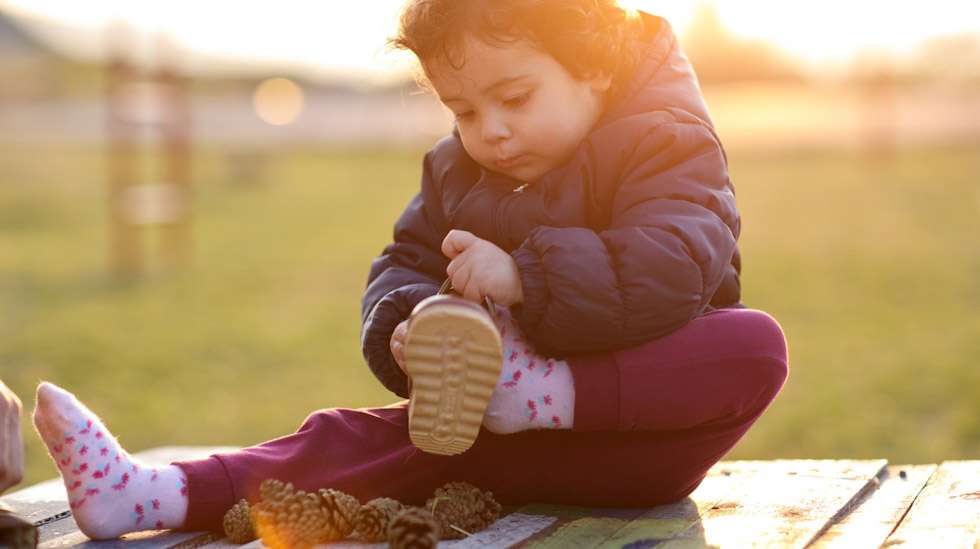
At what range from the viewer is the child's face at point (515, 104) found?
2.37 m

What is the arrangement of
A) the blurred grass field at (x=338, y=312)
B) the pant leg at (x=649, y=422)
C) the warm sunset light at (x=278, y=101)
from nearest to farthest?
the pant leg at (x=649, y=422) < the blurred grass field at (x=338, y=312) < the warm sunset light at (x=278, y=101)

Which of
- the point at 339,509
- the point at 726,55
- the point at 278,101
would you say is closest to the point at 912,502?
the point at 339,509

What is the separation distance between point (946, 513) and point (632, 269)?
2.37 feet

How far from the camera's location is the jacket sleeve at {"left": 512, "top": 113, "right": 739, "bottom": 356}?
7.14 feet

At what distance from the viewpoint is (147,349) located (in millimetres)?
6801

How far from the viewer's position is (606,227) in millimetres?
2445

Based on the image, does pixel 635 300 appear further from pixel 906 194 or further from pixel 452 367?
pixel 906 194

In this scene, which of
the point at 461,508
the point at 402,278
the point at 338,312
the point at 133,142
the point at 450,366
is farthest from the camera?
the point at 133,142

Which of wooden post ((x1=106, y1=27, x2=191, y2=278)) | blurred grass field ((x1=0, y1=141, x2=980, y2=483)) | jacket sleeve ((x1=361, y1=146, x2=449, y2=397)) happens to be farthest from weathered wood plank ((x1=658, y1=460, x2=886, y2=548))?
wooden post ((x1=106, y1=27, x2=191, y2=278))

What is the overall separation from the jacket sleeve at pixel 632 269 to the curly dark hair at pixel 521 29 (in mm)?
272

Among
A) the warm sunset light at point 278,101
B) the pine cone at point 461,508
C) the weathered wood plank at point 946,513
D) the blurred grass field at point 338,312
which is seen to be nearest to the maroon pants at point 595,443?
the pine cone at point 461,508

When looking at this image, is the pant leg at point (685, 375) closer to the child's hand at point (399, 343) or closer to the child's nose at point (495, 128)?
the child's hand at point (399, 343)

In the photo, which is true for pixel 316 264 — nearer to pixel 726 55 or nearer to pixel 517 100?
pixel 517 100

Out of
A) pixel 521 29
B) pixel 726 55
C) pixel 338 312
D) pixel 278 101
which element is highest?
pixel 726 55
